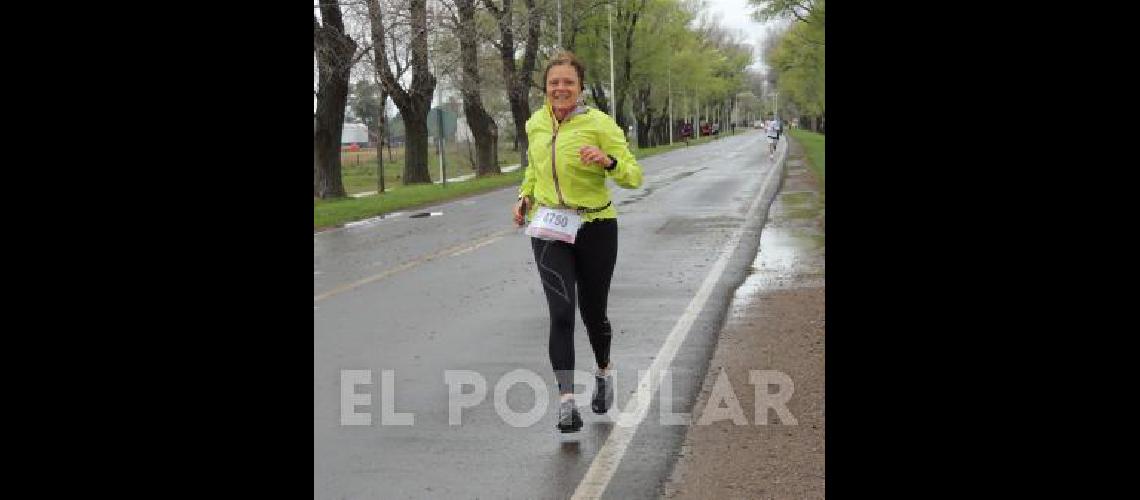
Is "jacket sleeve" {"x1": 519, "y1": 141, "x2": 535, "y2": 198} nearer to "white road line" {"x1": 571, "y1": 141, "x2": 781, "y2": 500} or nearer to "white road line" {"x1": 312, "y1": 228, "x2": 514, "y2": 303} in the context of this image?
"white road line" {"x1": 571, "y1": 141, "x2": 781, "y2": 500}

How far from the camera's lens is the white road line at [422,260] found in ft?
36.6

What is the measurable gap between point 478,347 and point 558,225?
8.69 feet

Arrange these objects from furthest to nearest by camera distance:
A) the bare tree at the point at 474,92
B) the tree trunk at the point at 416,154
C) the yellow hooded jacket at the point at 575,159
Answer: the tree trunk at the point at 416,154 < the bare tree at the point at 474,92 < the yellow hooded jacket at the point at 575,159

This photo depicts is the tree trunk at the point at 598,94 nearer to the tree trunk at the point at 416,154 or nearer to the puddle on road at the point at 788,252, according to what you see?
the tree trunk at the point at 416,154

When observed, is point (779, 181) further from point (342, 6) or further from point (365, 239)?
point (365, 239)

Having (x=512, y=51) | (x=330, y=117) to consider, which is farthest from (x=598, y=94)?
(x=330, y=117)

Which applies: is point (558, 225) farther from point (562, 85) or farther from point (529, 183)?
point (562, 85)

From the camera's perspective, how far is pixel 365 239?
17.3 metres

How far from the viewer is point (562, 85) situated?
5418 millimetres

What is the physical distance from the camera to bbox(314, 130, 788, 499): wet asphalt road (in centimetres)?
512

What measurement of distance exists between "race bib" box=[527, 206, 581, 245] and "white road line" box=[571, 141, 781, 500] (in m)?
0.93

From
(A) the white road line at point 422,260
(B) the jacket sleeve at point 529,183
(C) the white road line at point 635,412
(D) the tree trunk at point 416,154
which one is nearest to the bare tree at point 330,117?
(D) the tree trunk at point 416,154

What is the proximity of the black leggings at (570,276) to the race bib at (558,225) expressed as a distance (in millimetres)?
66

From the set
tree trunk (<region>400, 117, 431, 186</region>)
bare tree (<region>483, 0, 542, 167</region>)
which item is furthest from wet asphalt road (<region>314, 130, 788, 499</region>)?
bare tree (<region>483, 0, 542, 167</region>)
